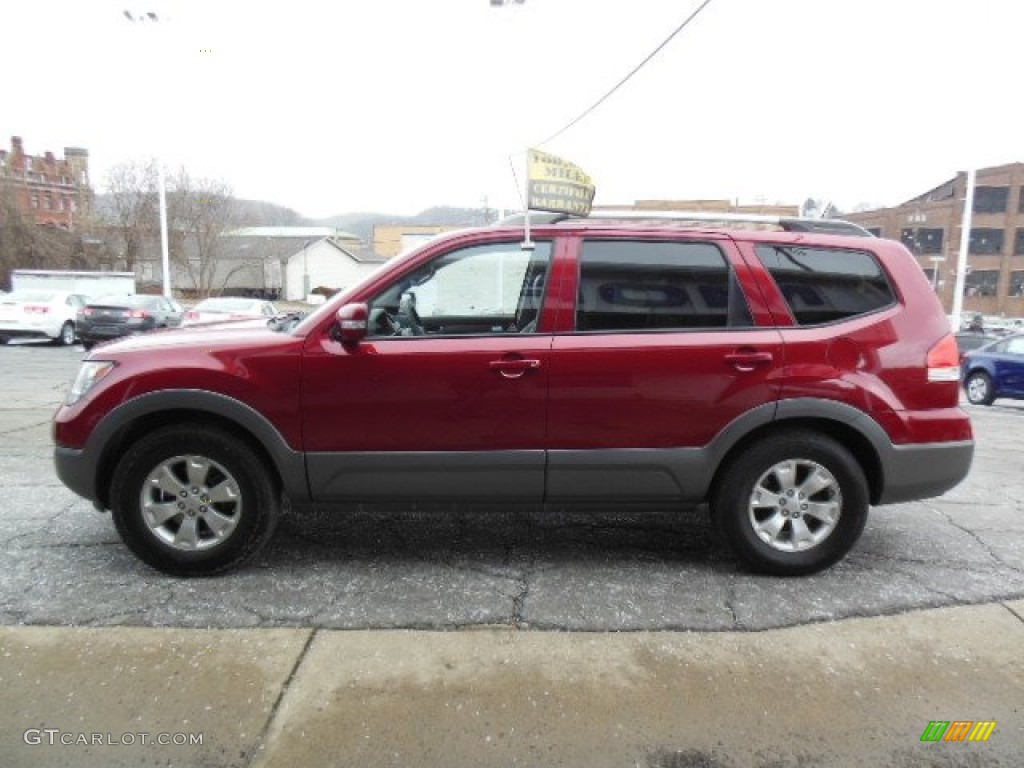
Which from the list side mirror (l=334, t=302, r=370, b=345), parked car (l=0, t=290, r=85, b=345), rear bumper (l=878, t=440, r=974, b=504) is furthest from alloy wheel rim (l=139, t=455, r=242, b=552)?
parked car (l=0, t=290, r=85, b=345)

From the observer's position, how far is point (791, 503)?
3.62 meters

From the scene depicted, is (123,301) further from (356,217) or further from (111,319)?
(356,217)

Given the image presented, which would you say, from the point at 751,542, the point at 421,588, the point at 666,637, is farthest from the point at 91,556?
the point at 751,542

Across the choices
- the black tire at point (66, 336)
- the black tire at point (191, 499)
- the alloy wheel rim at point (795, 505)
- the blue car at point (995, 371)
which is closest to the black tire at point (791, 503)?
the alloy wheel rim at point (795, 505)

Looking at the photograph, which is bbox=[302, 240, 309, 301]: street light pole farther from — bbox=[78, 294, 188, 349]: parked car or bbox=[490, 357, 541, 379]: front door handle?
bbox=[490, 357, 541, 379]: front door handle

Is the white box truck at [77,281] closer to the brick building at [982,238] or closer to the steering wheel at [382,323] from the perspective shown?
the steering wheel at [382,323]

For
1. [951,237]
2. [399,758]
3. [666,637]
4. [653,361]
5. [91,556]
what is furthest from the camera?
[951,237]

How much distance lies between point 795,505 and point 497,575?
1555 mm

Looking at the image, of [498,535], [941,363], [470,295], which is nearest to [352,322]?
[470,295]

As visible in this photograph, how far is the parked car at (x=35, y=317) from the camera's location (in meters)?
17.2

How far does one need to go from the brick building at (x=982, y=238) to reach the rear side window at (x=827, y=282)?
6681 cm

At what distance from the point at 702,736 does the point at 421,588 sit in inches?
60.7

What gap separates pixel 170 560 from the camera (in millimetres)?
3527

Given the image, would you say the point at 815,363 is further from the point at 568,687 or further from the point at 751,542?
the point at 568,687
